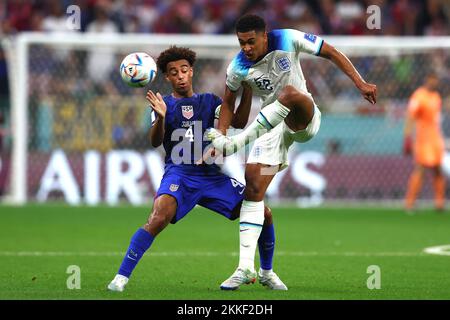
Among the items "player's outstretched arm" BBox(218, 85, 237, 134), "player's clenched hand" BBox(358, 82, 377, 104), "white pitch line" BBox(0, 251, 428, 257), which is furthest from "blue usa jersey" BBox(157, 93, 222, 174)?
"white pitch line" BBox(0, 251, 428, 257)

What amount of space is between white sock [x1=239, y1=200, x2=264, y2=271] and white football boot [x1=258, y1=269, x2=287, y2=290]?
0.20 m

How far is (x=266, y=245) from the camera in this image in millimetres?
7672

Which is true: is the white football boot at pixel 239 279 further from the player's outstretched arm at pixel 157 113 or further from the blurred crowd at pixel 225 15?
the blurred crowd at pixel 225 15

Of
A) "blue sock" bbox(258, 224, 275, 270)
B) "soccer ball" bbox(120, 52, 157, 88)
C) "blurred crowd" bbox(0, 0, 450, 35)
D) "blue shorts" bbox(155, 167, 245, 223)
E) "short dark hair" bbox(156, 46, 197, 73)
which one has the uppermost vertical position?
"blurred crowd" bbox(0, 0, 450, 35)

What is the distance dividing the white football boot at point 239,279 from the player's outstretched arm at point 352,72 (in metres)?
1.52

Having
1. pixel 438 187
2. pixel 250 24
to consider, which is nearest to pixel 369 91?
pixel 250 24

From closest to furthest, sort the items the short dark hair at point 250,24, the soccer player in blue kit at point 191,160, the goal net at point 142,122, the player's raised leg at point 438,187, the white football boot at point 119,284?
the white football boot at point 119,284
the short dark hair at point 250,24
the soccer player in blue kit at point 191,160
the player's raised leg at point 438,187
the goal net at point 142,122

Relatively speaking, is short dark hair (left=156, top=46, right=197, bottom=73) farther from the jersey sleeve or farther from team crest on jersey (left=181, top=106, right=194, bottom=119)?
the jersey sleeve

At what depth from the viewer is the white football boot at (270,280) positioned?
7441 millimetres

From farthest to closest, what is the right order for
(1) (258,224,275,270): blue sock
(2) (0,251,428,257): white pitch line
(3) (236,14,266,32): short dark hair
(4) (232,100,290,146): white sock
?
1. (2) (0,251,428,257): white pitch line
2. (1) (258,224,275,270): blue sock
3. (3) (236,14,266,32): short dark hair
4. (4) (232,100,290,146): white sock

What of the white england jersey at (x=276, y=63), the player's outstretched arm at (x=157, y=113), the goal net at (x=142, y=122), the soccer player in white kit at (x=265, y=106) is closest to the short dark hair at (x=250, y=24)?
the soccer player in white kit at (x=265, y=106)

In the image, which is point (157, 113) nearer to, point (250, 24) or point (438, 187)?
A: point (250, 24)

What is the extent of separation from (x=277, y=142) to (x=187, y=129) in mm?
690

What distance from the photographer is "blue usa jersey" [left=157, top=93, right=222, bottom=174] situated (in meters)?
7.55
